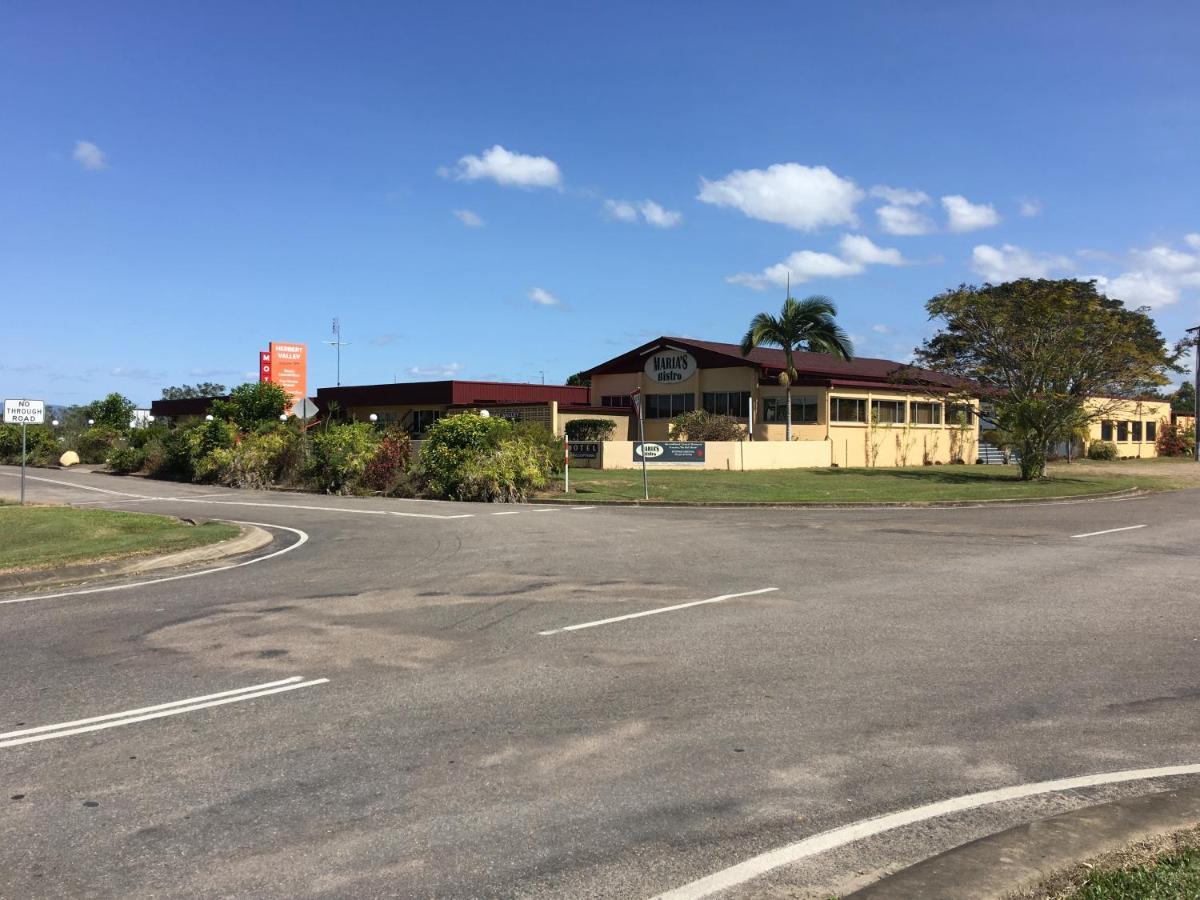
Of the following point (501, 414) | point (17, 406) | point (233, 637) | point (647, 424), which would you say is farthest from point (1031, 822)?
point (647, 424)

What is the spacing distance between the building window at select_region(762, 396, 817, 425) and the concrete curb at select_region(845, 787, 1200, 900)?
41450mm

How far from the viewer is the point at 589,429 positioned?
4662 centimetres

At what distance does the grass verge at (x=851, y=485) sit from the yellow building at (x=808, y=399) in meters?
4.71

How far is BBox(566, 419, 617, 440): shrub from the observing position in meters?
46.0

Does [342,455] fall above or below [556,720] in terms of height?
above

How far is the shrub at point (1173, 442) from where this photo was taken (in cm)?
6362

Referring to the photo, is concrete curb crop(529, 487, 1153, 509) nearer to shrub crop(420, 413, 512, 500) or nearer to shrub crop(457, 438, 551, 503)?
shrub crop(457, 438, 551, 503)

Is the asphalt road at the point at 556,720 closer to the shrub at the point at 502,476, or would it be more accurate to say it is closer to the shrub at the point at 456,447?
the shrub at the point at 502,476

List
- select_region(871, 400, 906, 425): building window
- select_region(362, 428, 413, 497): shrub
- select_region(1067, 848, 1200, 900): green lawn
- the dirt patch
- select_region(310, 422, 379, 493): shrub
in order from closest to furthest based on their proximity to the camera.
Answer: select_region(1067, 848, 1200, 900): green lawn → the dirt patch → select_region(362, 428, 413, 497): shrub → select_region(310, 422, 379, 493): shrub → select_region(871, 400, 906, 425): building window

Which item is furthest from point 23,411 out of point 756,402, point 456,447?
point 756,402

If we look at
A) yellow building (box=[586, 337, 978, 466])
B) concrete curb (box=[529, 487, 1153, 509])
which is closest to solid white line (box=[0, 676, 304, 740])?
concrete curb (box=[529, 487, 1153, 509])

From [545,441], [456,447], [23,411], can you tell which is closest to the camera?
[23,411]

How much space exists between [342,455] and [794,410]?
23.2 meters

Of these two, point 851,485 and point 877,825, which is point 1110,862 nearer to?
point 877,825
